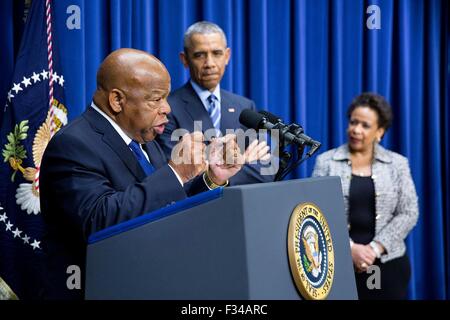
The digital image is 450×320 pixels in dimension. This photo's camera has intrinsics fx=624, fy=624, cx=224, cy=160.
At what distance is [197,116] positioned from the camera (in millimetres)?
2975

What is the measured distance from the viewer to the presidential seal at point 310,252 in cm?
140

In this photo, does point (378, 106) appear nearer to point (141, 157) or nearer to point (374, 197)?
point (374, 197)

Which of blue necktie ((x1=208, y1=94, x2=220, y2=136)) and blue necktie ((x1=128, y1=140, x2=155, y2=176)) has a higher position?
blue necktie ((x1=208, y1=94, x2=220, y2=136))

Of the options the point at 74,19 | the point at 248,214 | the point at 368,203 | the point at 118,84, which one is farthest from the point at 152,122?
the point at 368,203

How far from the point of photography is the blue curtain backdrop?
3590mm

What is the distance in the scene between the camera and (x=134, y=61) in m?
1.83

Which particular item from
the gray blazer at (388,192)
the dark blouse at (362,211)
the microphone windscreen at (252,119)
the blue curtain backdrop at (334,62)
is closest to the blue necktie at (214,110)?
the blue curtain backdrop at (334,62)

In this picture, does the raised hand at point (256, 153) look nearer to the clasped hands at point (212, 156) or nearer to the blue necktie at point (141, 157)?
the clasped hands at point (212, 156)

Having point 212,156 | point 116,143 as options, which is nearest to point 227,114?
point 116,143

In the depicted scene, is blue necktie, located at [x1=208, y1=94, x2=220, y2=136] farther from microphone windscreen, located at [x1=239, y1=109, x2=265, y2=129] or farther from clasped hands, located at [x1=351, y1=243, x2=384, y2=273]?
A: microphone windscreen, located at [x1=239, y1=109, x2=265, y2=129]

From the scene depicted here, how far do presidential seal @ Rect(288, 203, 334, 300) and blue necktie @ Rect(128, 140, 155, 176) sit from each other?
22.8 inches

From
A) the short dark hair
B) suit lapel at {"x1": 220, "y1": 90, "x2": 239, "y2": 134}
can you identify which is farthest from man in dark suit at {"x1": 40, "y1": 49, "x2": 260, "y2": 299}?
the short dark hair

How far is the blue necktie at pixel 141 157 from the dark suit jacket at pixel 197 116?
93cm

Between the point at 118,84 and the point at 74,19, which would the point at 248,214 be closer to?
the point at 118,84
